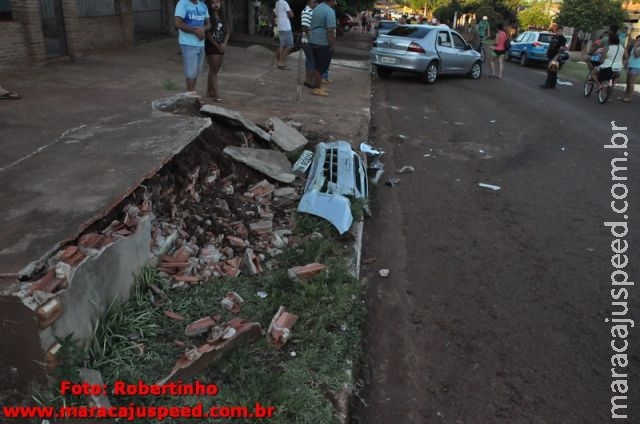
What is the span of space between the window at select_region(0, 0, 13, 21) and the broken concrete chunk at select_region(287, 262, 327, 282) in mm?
9598

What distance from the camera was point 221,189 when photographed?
15.6 feet

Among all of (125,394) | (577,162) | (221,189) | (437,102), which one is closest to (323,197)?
(221,189)

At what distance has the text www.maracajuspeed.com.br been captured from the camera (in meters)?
2.45

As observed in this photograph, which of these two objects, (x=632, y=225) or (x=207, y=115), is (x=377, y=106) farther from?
(x=632, y=225)

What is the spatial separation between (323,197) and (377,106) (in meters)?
6.89

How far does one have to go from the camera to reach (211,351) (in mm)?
2773

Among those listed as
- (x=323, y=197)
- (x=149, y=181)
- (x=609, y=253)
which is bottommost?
(x=609, y=253)

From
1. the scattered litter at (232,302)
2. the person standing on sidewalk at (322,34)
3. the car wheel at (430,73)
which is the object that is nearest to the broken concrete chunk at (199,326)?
the scattered litter at (232,302)

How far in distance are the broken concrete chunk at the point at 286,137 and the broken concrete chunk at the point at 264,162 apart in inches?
30.5

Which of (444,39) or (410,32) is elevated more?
(410,32)

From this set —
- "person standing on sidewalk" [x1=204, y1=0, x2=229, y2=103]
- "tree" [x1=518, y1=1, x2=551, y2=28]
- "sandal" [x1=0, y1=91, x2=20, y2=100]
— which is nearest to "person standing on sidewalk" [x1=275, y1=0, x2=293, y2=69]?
"person standing on sidewalk" [x1=204, y1=0, x2=229, y2=103]

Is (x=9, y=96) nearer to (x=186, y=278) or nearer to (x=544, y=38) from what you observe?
(x=186, y=278)

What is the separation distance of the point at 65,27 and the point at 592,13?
31428mm

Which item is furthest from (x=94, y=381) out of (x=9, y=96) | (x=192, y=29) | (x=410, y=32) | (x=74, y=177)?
(x=410, y=32)
